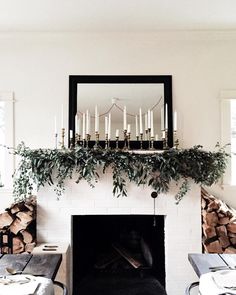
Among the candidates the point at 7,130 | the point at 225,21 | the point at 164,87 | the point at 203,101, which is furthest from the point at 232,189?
the point at 7,130

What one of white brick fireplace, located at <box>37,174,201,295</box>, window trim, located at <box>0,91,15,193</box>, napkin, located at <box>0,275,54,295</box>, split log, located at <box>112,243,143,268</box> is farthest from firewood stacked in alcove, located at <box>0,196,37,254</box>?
napkin, located at <box>0,275,54,295</box>

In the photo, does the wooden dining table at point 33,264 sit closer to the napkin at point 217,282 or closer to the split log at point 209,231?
the napkin at point 217,282

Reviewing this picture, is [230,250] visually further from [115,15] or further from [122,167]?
[115,15]

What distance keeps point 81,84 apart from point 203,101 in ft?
4.70

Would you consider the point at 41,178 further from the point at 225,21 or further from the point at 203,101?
the point at 225,21

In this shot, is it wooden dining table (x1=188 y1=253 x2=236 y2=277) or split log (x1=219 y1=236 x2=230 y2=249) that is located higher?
wooden dining table (x1=188 y1=253 x2=236 y2=277)

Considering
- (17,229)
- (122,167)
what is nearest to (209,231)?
(122,167)

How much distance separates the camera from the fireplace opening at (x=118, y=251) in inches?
147

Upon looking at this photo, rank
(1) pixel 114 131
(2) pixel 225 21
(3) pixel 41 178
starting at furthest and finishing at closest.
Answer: (1) pixel 114 131 → (2) pixel 225 21 → (3) pixel 41 178

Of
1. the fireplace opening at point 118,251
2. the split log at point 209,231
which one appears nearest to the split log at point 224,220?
the split log at point 209,231

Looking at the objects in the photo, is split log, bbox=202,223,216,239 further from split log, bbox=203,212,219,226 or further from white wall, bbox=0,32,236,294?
white wall, bbox=0,32,236,294

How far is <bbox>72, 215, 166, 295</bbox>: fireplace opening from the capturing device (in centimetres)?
373

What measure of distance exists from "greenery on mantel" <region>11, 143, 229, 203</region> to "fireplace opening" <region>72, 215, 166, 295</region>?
0.49 meters

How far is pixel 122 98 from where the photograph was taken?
4.12 metres
